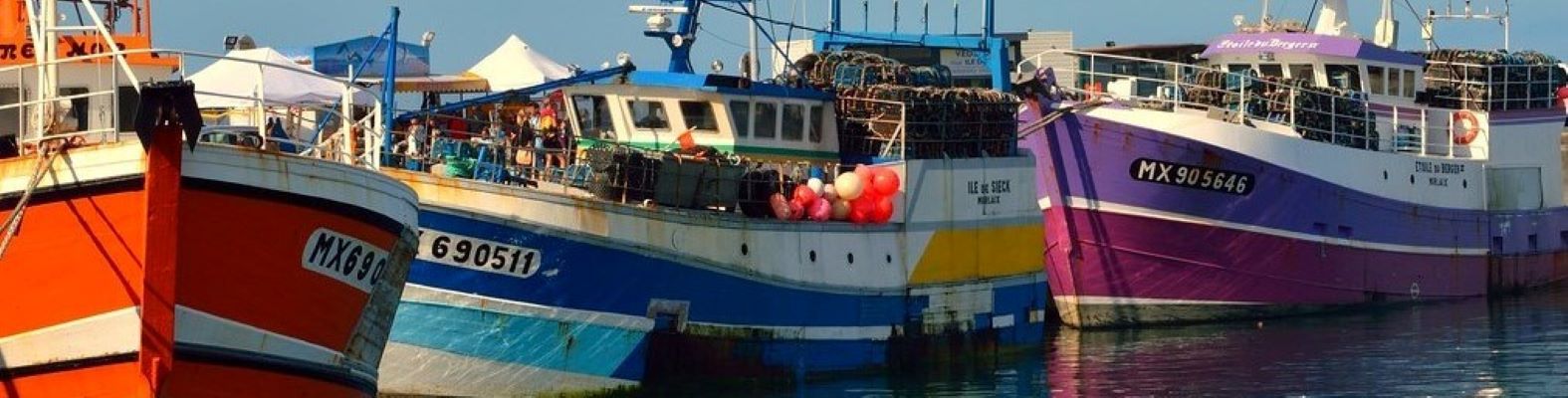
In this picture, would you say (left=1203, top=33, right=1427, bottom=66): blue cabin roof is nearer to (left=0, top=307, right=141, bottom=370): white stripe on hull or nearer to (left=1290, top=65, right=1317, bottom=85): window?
(left=1290, top=65, right=1317, bottom=85): window

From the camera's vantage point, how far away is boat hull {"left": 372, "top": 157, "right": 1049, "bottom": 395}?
21.8 meters

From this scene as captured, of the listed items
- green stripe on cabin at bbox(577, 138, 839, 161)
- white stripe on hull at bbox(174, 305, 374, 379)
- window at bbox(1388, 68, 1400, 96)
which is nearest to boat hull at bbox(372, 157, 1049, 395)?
green stripe on cabin at bbox(577, 138, 839, 161)

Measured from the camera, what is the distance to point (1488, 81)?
123ft

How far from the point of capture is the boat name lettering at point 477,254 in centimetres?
2139

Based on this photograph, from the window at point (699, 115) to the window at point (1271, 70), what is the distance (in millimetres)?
12313

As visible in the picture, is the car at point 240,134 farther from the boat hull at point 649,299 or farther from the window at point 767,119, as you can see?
the window at point 767,119

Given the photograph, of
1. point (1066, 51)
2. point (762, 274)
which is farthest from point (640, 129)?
point (1066, 51)

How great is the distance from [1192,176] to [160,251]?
1774 centimetres

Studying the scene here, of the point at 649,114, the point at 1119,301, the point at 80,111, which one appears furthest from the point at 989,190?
the point at 80,111

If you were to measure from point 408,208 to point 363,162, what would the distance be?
4.97ft

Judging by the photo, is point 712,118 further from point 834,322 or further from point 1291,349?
point 1291,349

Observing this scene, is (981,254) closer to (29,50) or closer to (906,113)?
(906,113)

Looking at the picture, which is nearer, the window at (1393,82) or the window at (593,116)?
the window at (593,116)

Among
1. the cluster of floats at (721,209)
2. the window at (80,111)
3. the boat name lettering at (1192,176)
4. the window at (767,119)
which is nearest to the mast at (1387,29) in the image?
the cluster of floats at (721,209)
